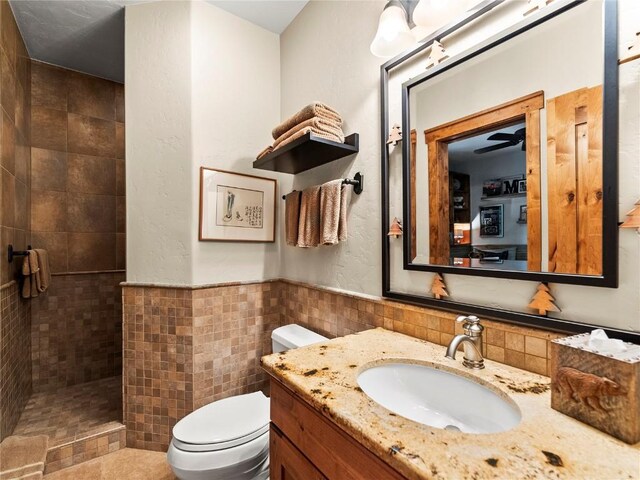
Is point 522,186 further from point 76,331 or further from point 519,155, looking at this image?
point 76,331

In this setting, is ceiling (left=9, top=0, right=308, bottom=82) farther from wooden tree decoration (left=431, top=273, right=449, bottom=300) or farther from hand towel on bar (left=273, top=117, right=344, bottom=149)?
wooden tree decoration (left=431, top=273, right=449, bottom=300)

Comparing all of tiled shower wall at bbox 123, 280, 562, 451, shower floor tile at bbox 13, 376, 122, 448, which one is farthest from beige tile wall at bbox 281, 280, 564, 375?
shower floor tile at bbox 13, 376, 122, 448

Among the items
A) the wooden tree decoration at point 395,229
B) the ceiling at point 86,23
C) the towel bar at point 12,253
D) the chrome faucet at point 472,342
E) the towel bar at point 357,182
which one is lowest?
the chrome faucet at point 472,342

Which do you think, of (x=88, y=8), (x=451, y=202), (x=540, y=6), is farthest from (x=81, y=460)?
(x=540, y=6)

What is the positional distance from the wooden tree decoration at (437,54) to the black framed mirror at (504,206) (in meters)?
0.02

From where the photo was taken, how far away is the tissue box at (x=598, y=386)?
537 mm

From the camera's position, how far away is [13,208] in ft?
6.01

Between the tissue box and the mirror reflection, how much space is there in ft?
0.80

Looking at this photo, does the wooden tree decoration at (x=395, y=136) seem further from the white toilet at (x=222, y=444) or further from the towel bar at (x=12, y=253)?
the towel bar at (x=12, y=253)

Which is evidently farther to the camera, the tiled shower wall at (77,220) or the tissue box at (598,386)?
the tiled shower wall at (77,220)

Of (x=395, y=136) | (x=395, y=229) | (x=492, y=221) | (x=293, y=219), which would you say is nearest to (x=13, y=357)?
(x=293, y=219)

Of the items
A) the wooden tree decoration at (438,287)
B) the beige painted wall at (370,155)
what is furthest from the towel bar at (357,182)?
the wooden tree decoration at (438,287)

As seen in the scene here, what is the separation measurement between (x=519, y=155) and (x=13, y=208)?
261cm

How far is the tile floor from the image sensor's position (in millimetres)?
1562
